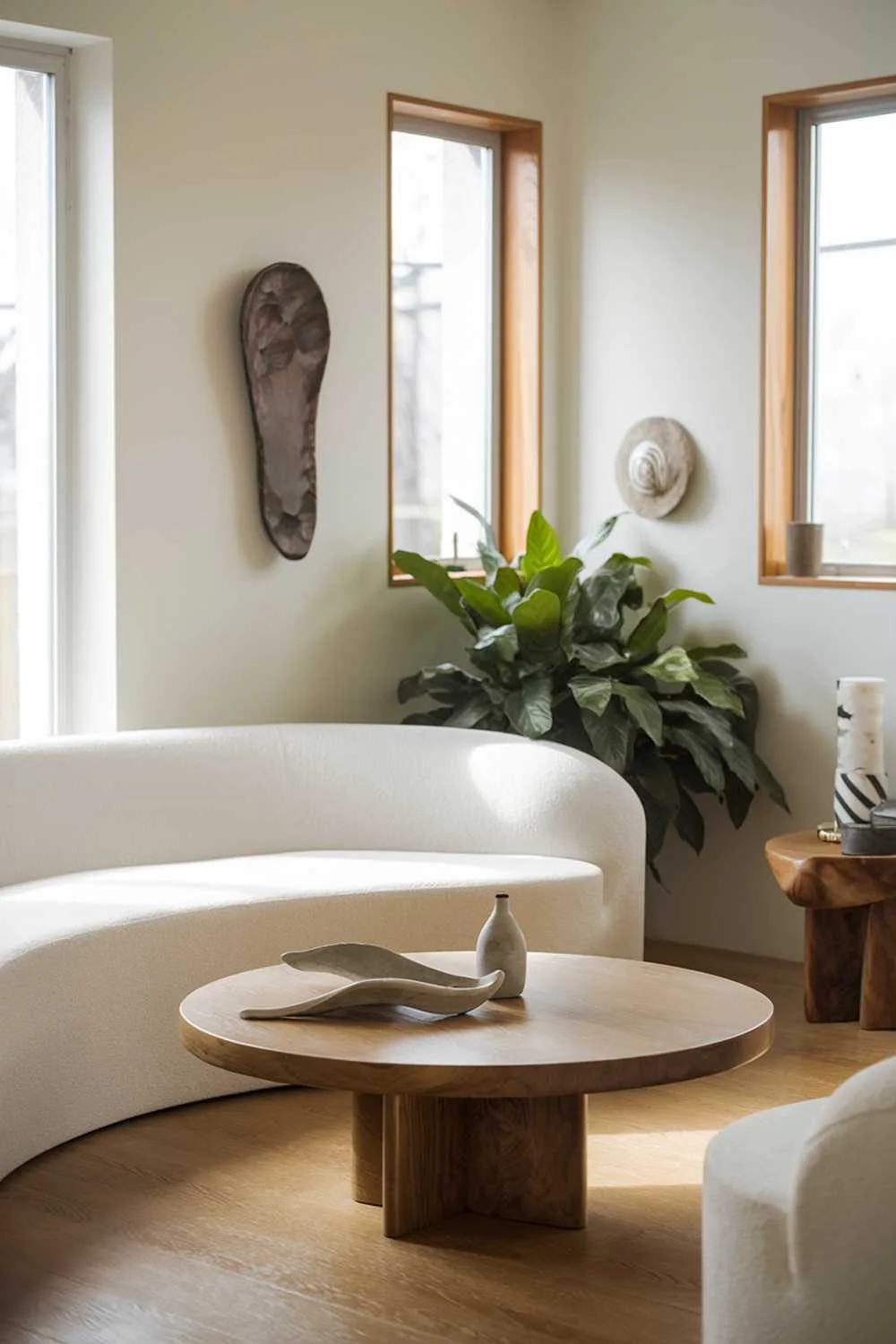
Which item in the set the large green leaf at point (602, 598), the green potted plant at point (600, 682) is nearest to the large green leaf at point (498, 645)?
the green potted plant at point (600, 682)

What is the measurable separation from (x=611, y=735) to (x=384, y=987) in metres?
1.81

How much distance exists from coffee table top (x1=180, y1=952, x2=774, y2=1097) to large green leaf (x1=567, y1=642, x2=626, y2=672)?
1553mm

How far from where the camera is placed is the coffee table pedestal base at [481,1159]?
3.03m

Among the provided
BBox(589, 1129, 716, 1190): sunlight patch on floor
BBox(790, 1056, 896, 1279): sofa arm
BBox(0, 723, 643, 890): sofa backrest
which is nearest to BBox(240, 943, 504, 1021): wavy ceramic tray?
BBox(589, 1129, 716, 1190): sunlight patch on floor

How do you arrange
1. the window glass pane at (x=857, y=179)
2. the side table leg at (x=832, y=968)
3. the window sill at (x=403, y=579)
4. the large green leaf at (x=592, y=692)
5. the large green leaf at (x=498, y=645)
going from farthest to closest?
the window sill at (x=403, y=579)
the window glass pane at (x=857, y=179)
the large green leaf at (x=498, y=645)
the large green leaf at (x=592, y=692)
the side table leg at (x=832, y=968)

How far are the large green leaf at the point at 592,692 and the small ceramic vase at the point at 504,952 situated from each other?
1436mm

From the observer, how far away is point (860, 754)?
444 cm

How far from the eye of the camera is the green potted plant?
470cm

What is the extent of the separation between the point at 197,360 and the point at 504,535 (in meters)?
1.40

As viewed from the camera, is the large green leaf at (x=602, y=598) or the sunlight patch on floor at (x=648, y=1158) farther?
the large green leaf at (x=602, y=598)

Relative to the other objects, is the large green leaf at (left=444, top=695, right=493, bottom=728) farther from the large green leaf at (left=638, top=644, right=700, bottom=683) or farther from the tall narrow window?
the tall narrow window

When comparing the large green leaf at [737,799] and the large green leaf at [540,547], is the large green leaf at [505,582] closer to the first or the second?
the large green leaf at [540,547]

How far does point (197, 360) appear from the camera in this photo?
456 centimetres

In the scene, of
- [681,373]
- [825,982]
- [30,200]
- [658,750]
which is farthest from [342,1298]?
[681,373]
